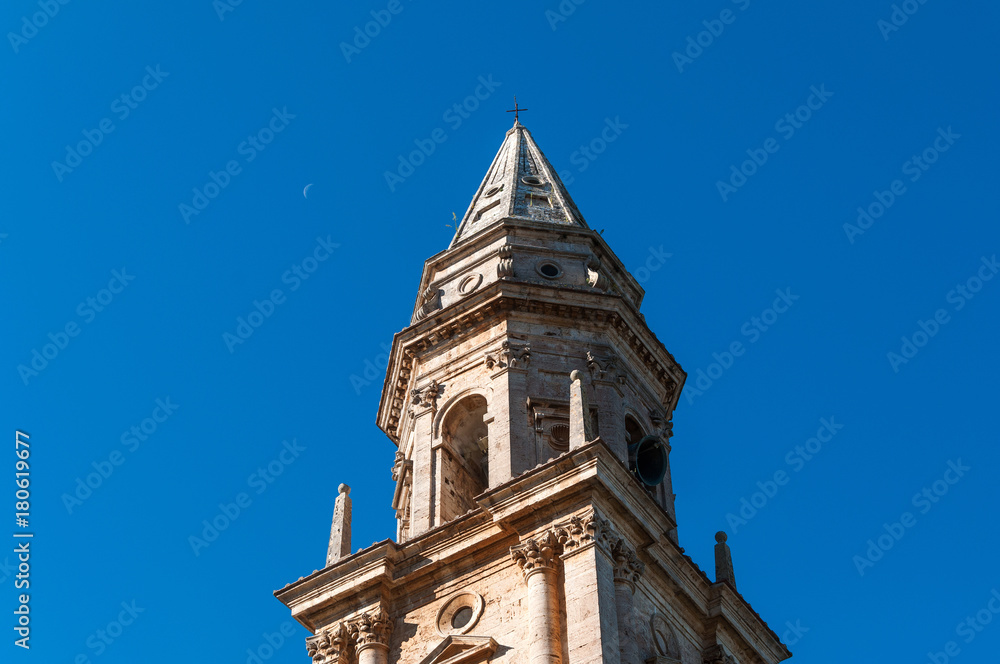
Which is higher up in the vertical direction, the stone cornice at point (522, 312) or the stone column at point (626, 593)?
the stone cornice at point (522, 312)

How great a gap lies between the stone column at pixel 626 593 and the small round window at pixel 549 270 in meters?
10.5

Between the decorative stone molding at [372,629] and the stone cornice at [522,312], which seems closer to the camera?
the decorative stone molding at [372,629]

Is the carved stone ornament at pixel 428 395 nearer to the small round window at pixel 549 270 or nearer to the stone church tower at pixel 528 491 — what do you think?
the stone church tower at pixel 528 491

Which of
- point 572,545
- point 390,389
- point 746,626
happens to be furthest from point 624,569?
point 390,389

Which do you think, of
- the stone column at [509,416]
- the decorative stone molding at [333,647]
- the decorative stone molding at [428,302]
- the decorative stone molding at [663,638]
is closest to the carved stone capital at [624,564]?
the decorative stone molding at [663,638]

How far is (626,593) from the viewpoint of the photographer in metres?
30.7

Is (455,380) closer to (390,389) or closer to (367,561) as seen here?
(390,389)

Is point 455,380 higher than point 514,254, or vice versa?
point 514,254

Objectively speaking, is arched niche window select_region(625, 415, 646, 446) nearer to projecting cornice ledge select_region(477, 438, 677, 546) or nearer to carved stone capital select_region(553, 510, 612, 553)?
projecting cornice ledge select_region(477, 438, 677, 546)

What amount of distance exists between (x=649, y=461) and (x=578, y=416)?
3730mm

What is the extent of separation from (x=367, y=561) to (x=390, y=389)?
7.61 meters

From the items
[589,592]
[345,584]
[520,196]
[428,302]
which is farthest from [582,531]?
[520,196]

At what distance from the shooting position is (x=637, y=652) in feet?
98.6

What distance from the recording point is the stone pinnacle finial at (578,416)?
32.3 m
